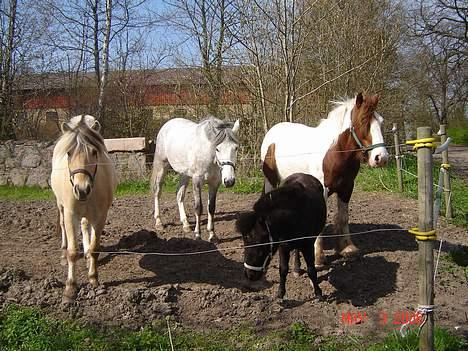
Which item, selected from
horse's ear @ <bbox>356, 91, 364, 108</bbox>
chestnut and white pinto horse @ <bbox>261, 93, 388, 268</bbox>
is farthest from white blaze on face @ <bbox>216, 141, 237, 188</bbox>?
horse's ear @ <bbox>356, 91, 364, 108</bbox>

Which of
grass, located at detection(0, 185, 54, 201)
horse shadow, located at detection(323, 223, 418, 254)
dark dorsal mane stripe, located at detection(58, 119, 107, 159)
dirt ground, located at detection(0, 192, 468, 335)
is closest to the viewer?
dirt ground, located at detection(0, 192, 468, 335)

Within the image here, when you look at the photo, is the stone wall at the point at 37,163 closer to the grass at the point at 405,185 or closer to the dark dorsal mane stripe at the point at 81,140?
the grass at the point at 405,185

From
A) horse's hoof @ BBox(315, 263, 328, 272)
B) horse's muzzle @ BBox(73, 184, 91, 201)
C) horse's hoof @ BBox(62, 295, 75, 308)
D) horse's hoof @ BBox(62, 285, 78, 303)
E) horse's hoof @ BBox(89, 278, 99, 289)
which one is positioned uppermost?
horse's muzzle @ BBox(73, 184, 91, 201)

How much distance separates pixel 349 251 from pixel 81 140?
11.6 ft

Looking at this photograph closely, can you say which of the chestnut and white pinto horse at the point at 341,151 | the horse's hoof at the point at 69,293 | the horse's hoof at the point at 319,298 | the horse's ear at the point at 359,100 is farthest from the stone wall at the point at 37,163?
the horse's hoof at the point at 319,298

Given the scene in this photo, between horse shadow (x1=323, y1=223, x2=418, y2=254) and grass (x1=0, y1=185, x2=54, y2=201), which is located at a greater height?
grass (x1=0, y1=185, x2=54, y2=201)

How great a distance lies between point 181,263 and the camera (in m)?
6.11

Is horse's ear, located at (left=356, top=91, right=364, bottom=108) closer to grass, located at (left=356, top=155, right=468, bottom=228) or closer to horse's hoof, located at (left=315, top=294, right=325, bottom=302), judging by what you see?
horse's hoof, located at (left=315, top=294, right=325, bottom=302)

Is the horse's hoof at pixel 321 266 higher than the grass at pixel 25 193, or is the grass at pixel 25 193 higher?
the grass at pixel 25 193

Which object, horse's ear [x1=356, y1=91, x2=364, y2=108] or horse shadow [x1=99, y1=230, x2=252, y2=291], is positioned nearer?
horse shadow [x1=99, y1=230, x2=252, y2=291]

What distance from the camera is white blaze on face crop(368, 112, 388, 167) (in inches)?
214

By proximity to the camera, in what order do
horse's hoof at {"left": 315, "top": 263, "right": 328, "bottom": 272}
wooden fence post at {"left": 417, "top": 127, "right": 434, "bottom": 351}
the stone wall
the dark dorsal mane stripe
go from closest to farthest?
wooden fence post at {"left": 417, "top": 127, "right": 434, "bottom": 351} → the dark dorsal mane stripe → horse's hoof at {"left": 315, "top": 263, "right": 328, "bottom": 272} → the stone wall

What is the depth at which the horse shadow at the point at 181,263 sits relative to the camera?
5500mm

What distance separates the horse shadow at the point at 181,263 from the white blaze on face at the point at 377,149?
1995 mm
